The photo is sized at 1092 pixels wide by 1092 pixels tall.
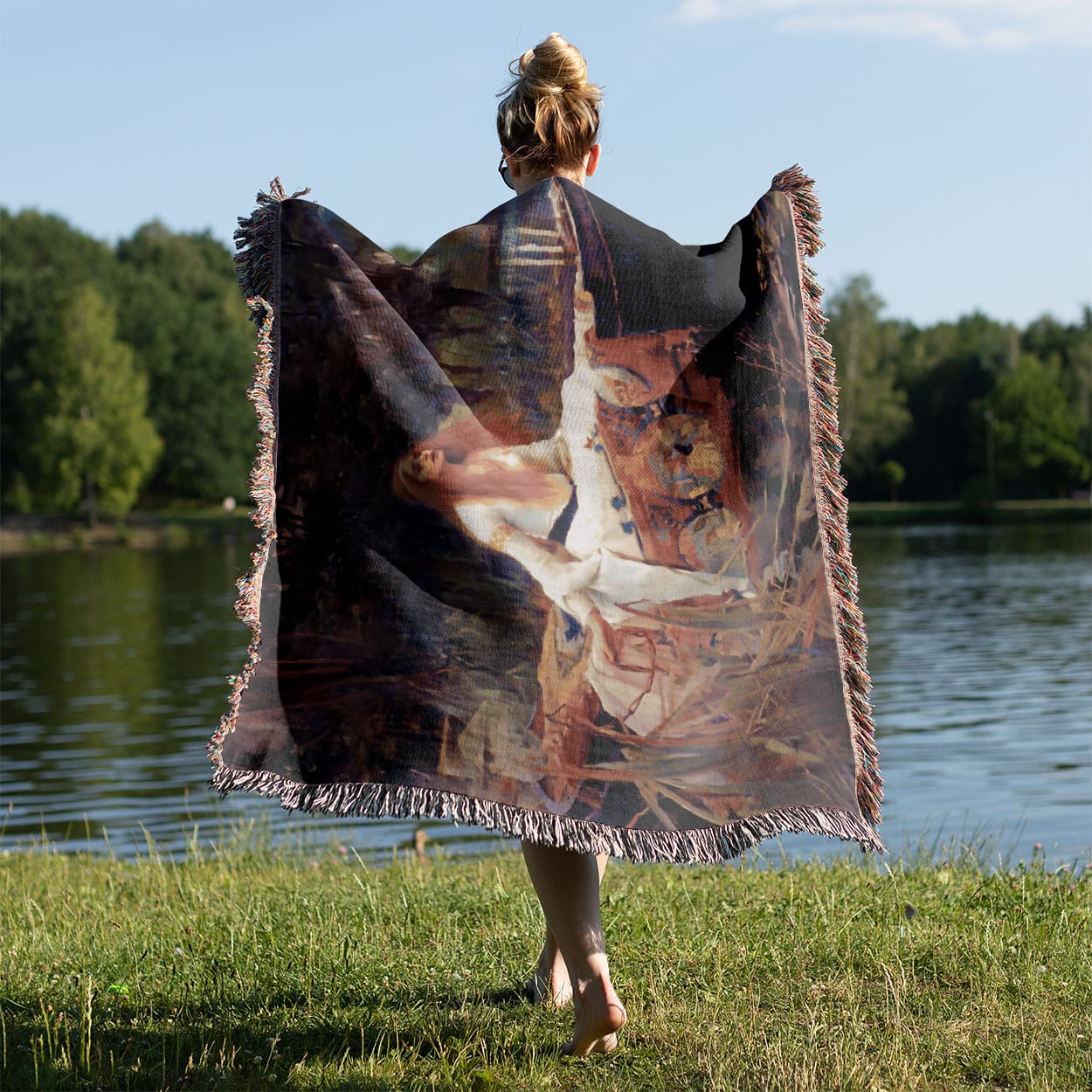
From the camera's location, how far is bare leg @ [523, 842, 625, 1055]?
2.86 metres

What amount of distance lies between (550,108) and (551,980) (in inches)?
80.6

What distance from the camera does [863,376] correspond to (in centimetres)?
6688

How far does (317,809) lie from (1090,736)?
36.0ft

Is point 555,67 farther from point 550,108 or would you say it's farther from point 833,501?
point 833,501

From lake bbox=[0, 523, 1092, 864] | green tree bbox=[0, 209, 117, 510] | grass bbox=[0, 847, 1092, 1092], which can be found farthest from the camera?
green tree bbox=[0, 209, 117, 510]

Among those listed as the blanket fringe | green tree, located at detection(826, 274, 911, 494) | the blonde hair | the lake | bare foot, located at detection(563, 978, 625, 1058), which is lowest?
the lake

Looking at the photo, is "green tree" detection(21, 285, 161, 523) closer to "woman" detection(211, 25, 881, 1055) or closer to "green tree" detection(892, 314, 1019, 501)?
"green tree" detection(892, 314, 1019, 501)

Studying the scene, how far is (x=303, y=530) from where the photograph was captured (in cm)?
309

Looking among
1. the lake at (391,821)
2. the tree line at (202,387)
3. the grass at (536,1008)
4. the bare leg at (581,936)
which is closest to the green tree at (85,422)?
the tree line at (202,387)

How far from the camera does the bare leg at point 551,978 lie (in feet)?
10.6

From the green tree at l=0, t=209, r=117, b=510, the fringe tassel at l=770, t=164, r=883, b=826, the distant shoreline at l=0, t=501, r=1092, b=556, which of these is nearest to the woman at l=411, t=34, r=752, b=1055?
the fringe tassel at l=770, t=164, r=883, b=826

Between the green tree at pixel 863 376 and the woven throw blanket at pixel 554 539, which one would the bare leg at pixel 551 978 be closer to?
the woven throw blanket at pixel 554 539

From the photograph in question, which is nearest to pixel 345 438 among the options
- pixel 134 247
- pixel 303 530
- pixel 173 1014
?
pixel 303 530

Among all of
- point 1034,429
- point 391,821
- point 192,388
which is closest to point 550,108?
point 391,821
